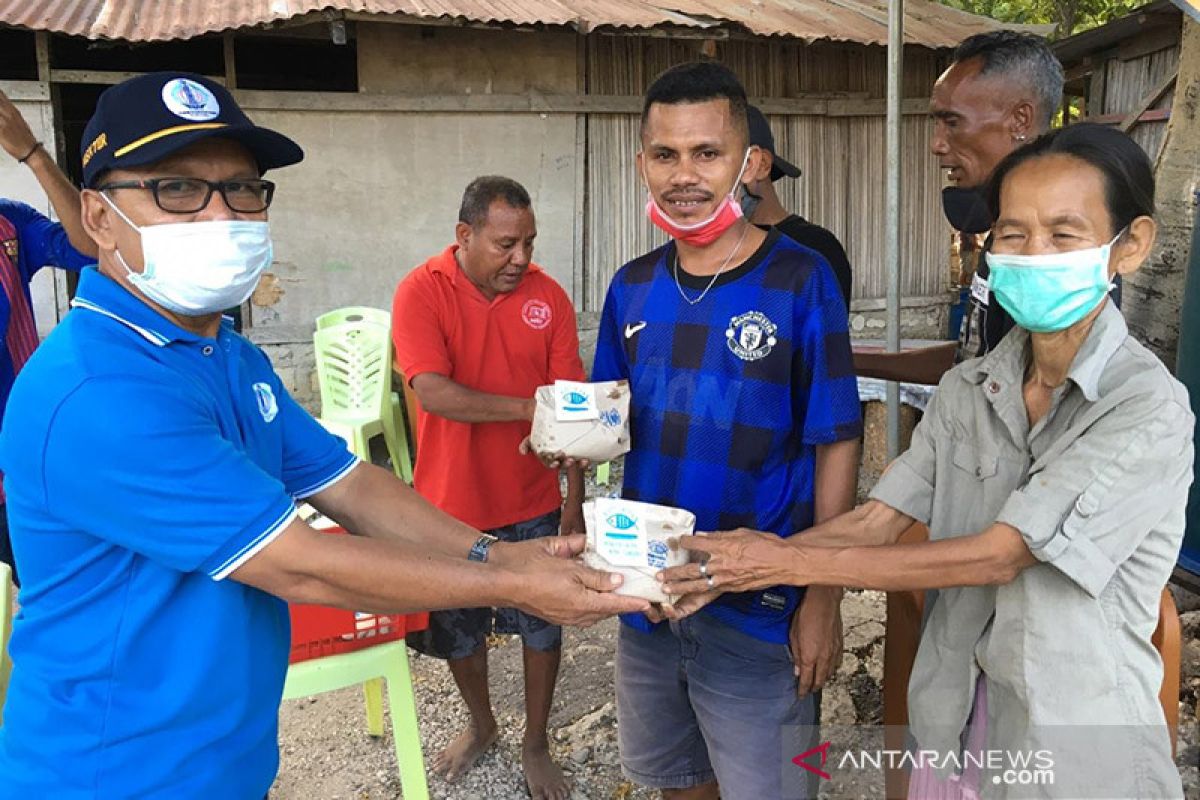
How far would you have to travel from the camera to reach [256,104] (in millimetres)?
6574

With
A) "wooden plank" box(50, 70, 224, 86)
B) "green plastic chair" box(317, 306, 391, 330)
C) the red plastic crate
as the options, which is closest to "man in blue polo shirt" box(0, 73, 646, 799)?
the red plastic crate

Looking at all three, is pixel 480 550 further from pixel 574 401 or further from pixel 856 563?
pixel 856 563

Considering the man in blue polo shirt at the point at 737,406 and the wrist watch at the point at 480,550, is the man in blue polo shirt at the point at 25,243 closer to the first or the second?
the wrist watch at the point at 480,550

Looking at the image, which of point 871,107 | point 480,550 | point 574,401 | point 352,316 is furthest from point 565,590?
point 871,107

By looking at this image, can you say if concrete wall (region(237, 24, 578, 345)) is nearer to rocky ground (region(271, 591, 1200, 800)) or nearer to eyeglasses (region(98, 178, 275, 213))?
rocky ground (region(271, 591, 1200, 800))

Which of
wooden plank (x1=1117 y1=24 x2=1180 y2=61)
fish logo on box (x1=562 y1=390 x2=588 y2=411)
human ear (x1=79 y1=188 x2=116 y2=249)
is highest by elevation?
wooden plank (x1=1117 y1=24 x2=1180 y2=61)

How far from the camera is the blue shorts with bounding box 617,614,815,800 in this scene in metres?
2.29

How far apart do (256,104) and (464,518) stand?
455 centimetres

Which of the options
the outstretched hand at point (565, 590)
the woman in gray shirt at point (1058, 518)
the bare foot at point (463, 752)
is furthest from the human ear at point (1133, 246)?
the bare foot at point (463, 752)

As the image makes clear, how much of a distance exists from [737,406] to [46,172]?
2687 mm

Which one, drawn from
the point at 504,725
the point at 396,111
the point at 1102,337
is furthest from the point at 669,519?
the point at 396,111

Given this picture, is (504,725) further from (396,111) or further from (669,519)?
(396,111)

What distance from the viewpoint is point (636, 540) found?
2066 millimetres

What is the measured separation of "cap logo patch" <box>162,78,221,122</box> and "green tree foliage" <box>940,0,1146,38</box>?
14.0 meters
